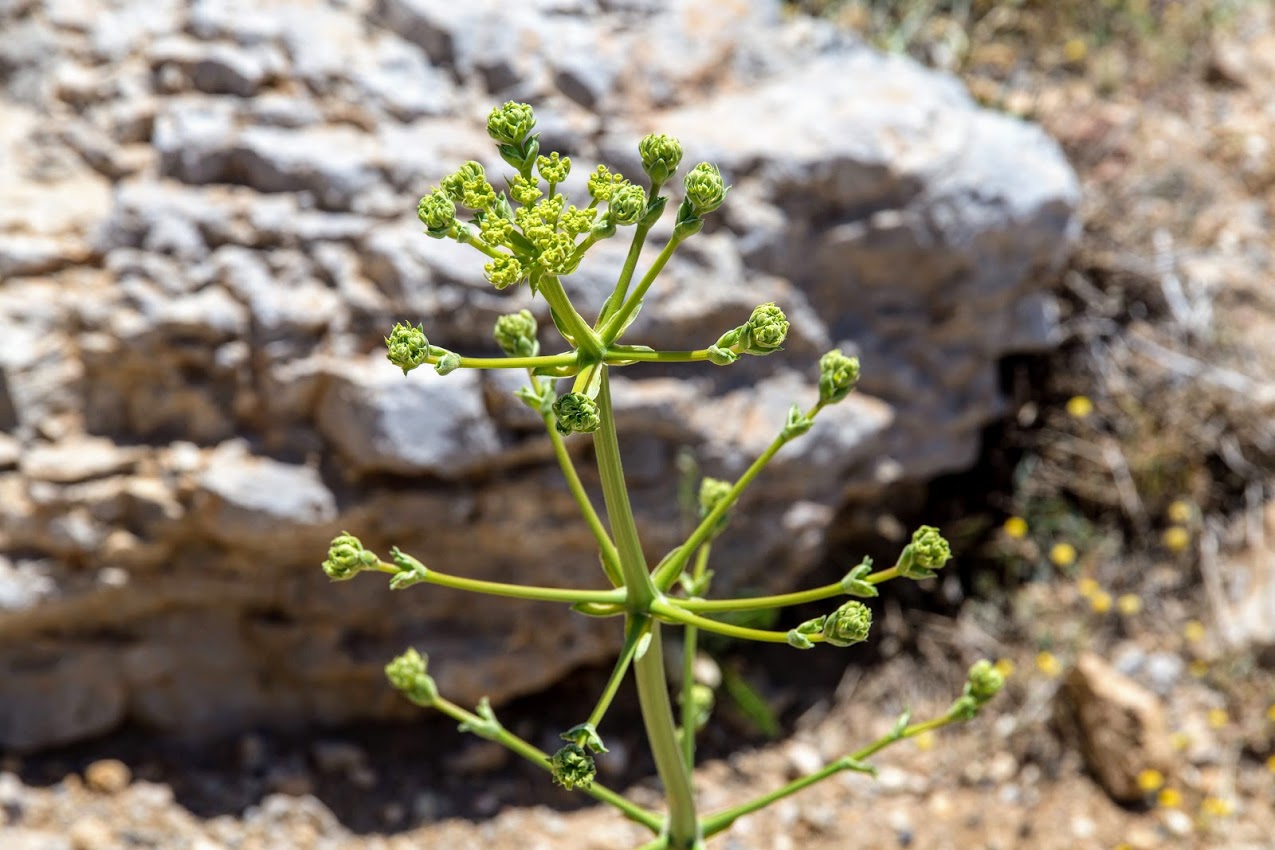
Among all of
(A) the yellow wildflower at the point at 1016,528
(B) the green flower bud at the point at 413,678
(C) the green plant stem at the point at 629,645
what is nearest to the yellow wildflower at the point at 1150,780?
(A) the yellow wildflower at the point at 1016,528

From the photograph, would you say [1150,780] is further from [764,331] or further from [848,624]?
[764,331]

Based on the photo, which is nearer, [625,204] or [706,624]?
[625,204]

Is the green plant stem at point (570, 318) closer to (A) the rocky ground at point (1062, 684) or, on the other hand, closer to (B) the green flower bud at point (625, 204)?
(B) the green flower bud at point (625, 204)

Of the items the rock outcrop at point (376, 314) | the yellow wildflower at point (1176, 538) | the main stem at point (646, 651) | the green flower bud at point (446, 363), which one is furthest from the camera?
the yellow wildflower at point (1176, 538)

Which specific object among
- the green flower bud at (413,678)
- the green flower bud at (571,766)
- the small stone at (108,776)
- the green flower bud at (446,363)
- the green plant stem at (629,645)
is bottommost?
the small stone at (108,776)

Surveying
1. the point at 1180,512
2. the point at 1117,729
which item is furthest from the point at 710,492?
the point at 1180,512

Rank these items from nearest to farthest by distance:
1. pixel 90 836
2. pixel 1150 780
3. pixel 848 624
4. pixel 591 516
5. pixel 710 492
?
pixel 848 624
pixel 591 516
pixel 710 492
pixel 90 836
pixel 1150 780

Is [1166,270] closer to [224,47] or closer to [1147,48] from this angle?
[1147,48]
